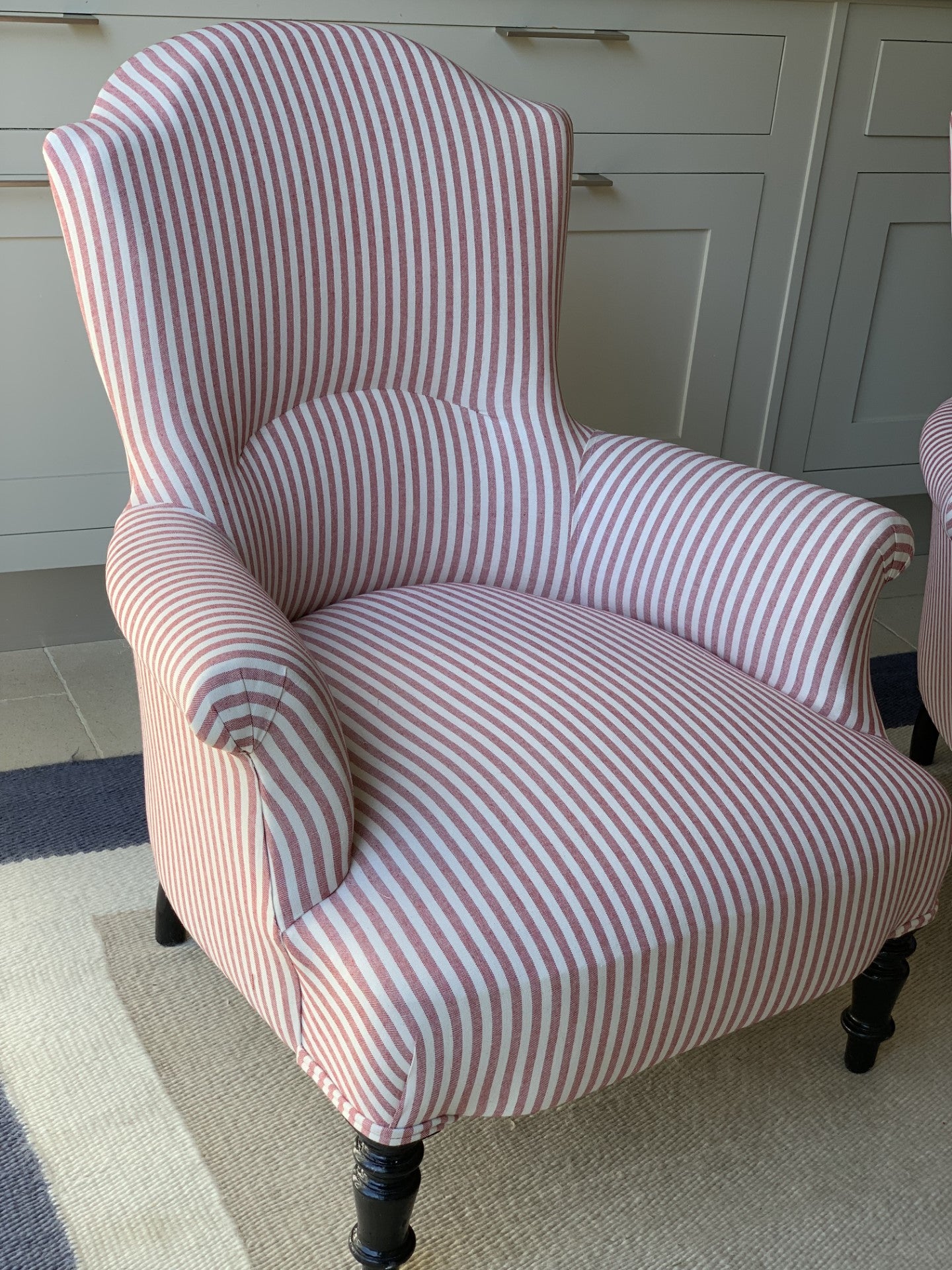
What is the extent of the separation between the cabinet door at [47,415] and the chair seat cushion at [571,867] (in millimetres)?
769

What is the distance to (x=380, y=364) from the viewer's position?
1.25 m

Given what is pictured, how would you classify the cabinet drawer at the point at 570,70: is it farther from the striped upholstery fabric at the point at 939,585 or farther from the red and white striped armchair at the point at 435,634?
the striped upholstery fabric at the point at 939,585

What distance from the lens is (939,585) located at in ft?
5.00

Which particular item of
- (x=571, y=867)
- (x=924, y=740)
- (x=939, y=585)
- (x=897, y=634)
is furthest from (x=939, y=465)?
(x=897, y=634)

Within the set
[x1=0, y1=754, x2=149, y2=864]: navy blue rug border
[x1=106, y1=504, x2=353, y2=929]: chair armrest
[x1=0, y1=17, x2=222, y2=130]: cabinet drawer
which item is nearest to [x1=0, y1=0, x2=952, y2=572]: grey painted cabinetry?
[x1=0, y1=17, x2=222, y2=130]: cabinet drawer

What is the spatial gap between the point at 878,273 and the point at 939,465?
847 mm

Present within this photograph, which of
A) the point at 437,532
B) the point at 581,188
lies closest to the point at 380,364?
the point at 437,532

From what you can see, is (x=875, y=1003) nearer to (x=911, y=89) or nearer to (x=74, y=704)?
(x=74, y=704)

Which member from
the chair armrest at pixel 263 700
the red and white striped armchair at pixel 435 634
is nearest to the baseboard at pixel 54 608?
the red and white striped armchair at pixel 435 634

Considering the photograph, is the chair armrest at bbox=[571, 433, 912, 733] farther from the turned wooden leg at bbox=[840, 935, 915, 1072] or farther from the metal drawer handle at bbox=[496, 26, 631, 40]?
the metal drawer handle at bbox=[496, 26, 631, 40]

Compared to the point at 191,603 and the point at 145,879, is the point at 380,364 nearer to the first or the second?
the point at 191,603

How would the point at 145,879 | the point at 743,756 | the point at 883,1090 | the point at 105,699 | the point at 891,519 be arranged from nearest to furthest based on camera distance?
the point at 743,756, the point at 891,519, the point at 883,1090, the point at 145,879, the point at 105,699

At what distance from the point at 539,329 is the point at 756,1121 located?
800 mm

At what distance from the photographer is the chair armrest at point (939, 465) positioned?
1.36 meters
